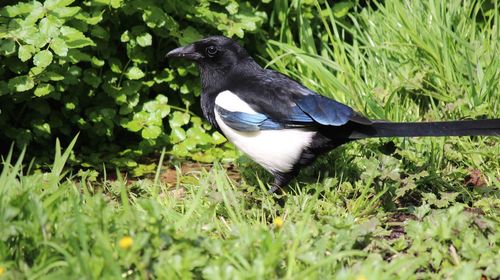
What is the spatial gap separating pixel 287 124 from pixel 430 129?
0.55m

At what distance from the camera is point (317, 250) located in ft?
7.64

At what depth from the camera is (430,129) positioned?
2.91 meters

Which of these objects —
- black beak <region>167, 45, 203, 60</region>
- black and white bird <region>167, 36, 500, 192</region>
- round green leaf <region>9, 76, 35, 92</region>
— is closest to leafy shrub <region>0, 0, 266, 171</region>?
round green leaf <region>9, 76, 35, 92</region>

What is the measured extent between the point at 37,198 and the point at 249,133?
113cm

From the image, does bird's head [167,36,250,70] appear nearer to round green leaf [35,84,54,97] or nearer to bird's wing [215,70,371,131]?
bird's wing [215,70,371,131]

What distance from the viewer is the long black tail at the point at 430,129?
2.84m

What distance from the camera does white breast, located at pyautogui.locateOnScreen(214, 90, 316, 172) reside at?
3.08 m

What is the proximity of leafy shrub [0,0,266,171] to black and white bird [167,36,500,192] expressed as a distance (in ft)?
1.91

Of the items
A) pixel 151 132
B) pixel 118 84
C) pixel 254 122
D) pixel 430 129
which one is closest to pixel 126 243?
pixel 254 122

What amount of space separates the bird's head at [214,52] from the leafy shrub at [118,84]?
25 cm

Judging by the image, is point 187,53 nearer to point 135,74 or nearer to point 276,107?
point 135,74

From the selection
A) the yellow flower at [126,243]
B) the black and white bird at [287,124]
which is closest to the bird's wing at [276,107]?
the black and white bird at [287,124]

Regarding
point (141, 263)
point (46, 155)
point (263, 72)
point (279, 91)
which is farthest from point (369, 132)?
point (46, 155)

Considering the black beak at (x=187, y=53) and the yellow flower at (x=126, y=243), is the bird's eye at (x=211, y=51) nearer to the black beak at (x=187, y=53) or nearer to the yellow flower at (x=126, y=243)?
the black beak at (x=187, y=53)
